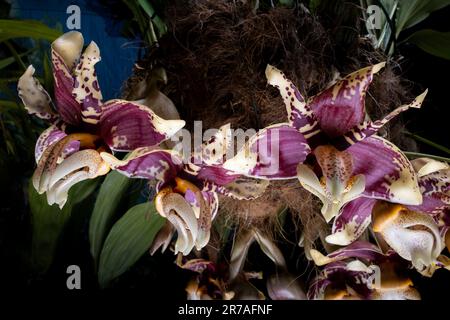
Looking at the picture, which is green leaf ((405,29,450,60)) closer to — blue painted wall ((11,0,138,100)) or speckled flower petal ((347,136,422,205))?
speckled flower petal ((347,136,422,205))

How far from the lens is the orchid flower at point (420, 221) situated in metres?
0.60

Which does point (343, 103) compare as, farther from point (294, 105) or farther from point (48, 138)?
point (48, 138)

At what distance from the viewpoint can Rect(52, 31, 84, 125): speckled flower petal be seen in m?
0.55

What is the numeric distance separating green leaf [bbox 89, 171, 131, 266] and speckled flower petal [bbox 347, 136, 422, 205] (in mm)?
398

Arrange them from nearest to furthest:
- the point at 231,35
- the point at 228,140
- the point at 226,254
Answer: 1. the point at 228,140
2. the point at 231,35
3. the point at 226,254

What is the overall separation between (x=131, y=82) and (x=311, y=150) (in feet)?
1.13

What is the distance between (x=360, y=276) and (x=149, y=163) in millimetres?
388

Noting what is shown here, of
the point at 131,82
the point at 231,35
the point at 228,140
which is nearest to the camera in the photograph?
the point at 228,140

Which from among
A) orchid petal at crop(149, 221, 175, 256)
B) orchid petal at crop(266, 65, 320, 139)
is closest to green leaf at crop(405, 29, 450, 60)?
orchid petal at crop(266, 65, 320, 139)

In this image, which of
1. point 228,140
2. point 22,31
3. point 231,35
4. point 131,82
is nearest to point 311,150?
point 228,140

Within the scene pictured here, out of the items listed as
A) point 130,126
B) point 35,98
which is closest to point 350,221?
point 130,126

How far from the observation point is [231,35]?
69 cm

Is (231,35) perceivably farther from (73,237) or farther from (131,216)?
(73,237)
